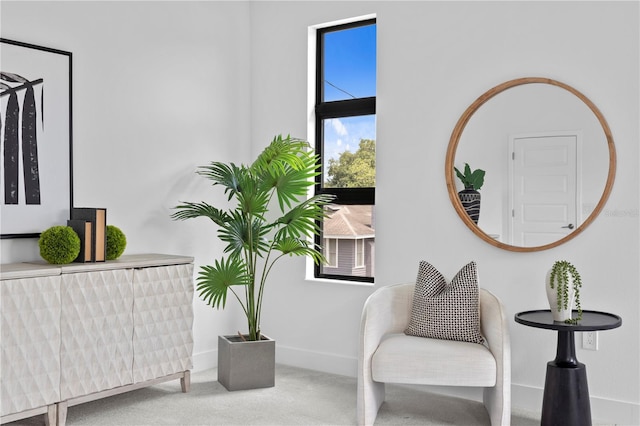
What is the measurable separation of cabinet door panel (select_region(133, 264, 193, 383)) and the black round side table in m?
1.77

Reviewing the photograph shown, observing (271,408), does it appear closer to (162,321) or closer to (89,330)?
(162,321)

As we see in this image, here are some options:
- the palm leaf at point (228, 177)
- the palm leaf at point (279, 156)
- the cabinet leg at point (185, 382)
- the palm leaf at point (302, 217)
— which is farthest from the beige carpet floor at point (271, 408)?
the palm leaf at point (279, 156)

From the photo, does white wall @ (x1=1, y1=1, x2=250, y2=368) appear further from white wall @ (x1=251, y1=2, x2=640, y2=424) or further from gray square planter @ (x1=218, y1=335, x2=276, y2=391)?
gray square planter @ (x1=218, y1=335, x2=276, y2=391)

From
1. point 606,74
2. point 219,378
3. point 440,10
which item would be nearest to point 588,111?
point 606,74

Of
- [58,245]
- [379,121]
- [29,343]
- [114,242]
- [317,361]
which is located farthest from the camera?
[317,361]

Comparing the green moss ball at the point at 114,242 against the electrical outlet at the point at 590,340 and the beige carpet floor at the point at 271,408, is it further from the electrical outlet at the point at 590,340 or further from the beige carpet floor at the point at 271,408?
the electrical outlet at the point at 590,340

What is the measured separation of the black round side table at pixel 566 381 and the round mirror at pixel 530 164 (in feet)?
1.82

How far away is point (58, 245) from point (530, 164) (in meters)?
2.42

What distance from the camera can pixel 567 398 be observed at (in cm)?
286

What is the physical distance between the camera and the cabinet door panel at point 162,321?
3.33 m

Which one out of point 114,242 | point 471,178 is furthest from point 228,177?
point 471,178

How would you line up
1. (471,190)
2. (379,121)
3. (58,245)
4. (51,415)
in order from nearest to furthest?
(51,415), (58,245), (471,190), (379,121)

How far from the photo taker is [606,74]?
10.5 ft

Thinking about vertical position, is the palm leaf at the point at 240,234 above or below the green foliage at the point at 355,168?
below
